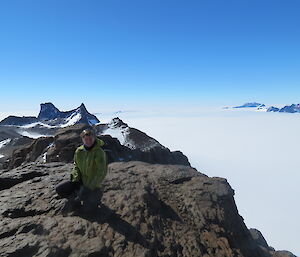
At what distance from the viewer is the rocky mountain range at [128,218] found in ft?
28.3

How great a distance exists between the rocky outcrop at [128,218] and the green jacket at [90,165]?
108 centimetres

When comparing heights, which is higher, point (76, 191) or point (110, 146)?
point (76, 191)

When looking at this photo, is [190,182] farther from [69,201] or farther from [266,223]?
[266,223]

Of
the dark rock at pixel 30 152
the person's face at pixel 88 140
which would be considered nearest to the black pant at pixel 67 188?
the person's face at pixel 88 140

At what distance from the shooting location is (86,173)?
10.6 m

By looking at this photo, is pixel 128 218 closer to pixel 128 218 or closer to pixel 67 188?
pixel 128 218

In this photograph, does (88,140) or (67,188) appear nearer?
(88,140)

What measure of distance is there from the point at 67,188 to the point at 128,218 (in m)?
2.76

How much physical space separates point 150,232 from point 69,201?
3.43 metres

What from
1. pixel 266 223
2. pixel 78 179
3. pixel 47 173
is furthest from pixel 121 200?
pixel 266 223

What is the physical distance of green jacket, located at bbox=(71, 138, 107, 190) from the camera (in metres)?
10.5

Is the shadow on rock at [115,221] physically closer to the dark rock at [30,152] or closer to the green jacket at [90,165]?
the green jacket at [90,165]

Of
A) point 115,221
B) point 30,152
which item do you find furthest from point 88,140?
point 30,152

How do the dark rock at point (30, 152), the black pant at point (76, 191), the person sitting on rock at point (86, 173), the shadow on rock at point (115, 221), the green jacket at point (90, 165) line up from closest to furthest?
the shadow on rock at point (115, 221), the person sitting on rock at point (86, 173), the green jacket at point (90, 165), the black pant at point (76, 191), the dark rock at point (30, 152)
